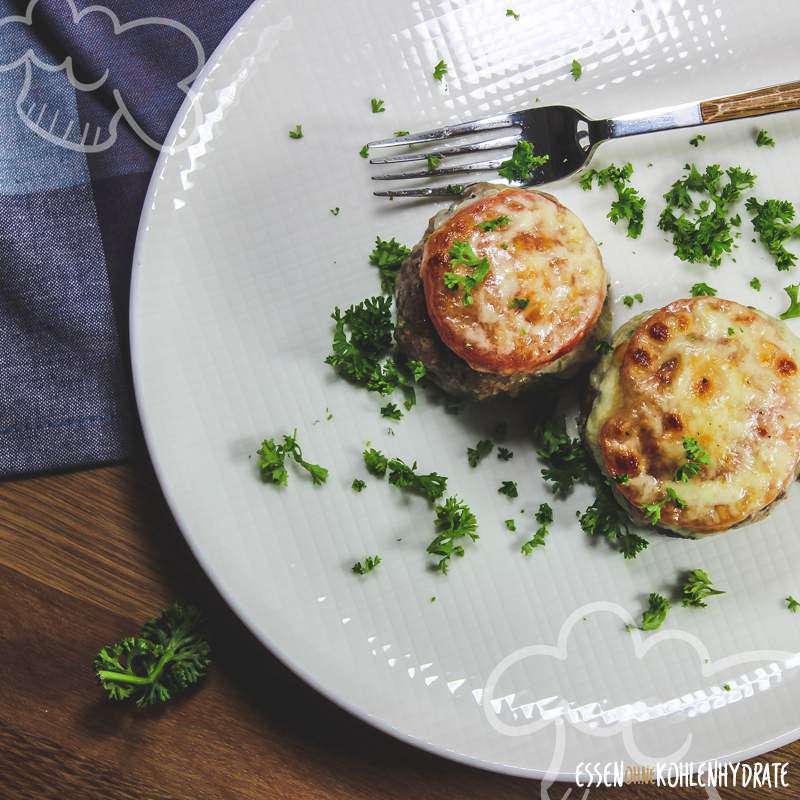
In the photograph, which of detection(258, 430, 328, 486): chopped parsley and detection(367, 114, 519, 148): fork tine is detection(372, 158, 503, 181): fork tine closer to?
detection(367, 114, 519, 148): fork tine

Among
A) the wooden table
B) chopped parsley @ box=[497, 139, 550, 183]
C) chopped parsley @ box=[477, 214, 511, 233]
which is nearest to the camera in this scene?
chopped parsley @ box=[477, 214, 511, 233]

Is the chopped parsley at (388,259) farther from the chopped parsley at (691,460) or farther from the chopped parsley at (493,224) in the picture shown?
the chopped parsley at (691,460)

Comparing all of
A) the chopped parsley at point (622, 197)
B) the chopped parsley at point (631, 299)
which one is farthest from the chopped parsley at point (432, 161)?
the chopped parsley at point (631, 299)

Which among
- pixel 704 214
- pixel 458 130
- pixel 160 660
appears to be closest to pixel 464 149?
pixel 458 130

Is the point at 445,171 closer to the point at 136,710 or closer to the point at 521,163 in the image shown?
the point at 521,163

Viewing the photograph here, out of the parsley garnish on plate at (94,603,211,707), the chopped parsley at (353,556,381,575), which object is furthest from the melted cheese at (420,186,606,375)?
the parsley garnish on plate at (94,603,211,707)
